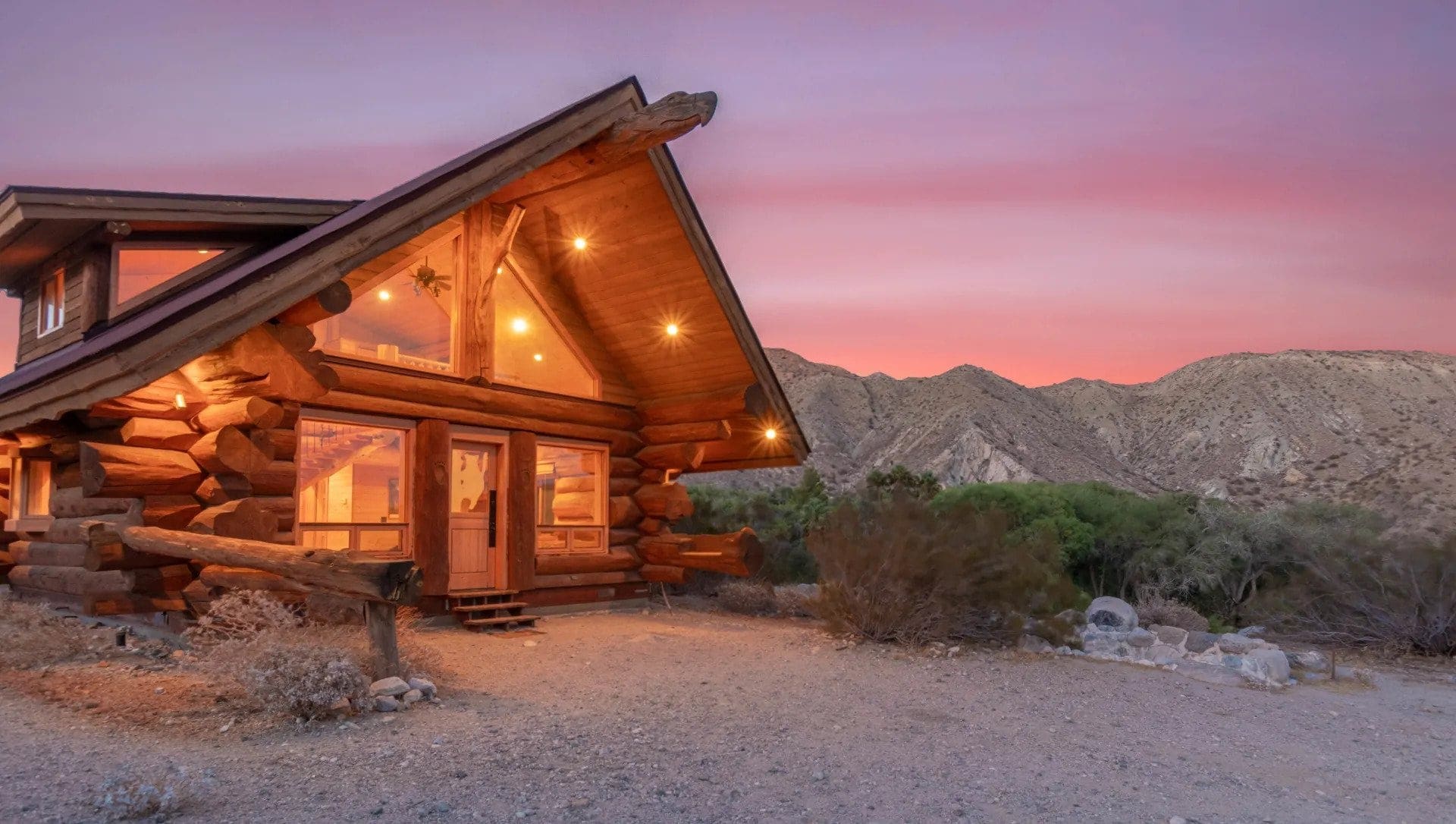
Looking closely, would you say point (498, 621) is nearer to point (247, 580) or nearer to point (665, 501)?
point (247, 580)

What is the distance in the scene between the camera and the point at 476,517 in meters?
12.0

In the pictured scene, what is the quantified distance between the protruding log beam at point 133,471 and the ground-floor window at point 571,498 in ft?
15.5

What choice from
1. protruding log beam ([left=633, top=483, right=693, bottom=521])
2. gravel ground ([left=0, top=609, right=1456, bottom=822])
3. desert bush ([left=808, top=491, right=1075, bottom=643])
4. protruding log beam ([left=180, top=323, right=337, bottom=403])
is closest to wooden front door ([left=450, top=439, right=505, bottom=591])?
protruding log beam ([left=633, top=483, right=693, bottom=521])

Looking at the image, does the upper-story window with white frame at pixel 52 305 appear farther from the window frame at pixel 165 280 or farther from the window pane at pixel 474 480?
the window pane at pixel 474 480

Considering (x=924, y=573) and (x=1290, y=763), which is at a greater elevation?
(x=924, y=573)

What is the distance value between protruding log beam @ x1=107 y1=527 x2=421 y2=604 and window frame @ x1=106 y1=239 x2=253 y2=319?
4.51 meters

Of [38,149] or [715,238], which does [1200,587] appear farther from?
[38,149]

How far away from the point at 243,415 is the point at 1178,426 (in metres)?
51.6

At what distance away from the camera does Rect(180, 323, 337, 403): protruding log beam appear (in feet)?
26.2

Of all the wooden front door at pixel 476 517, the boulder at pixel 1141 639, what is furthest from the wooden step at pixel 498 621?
the boulder at pixel 1141 639

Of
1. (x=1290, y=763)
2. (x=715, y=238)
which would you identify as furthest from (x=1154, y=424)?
(x=1290, y=763)

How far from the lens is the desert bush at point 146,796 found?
12.9 ft

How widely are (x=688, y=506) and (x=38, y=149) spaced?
11.0 meters

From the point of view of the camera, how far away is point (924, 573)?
9664 mm
